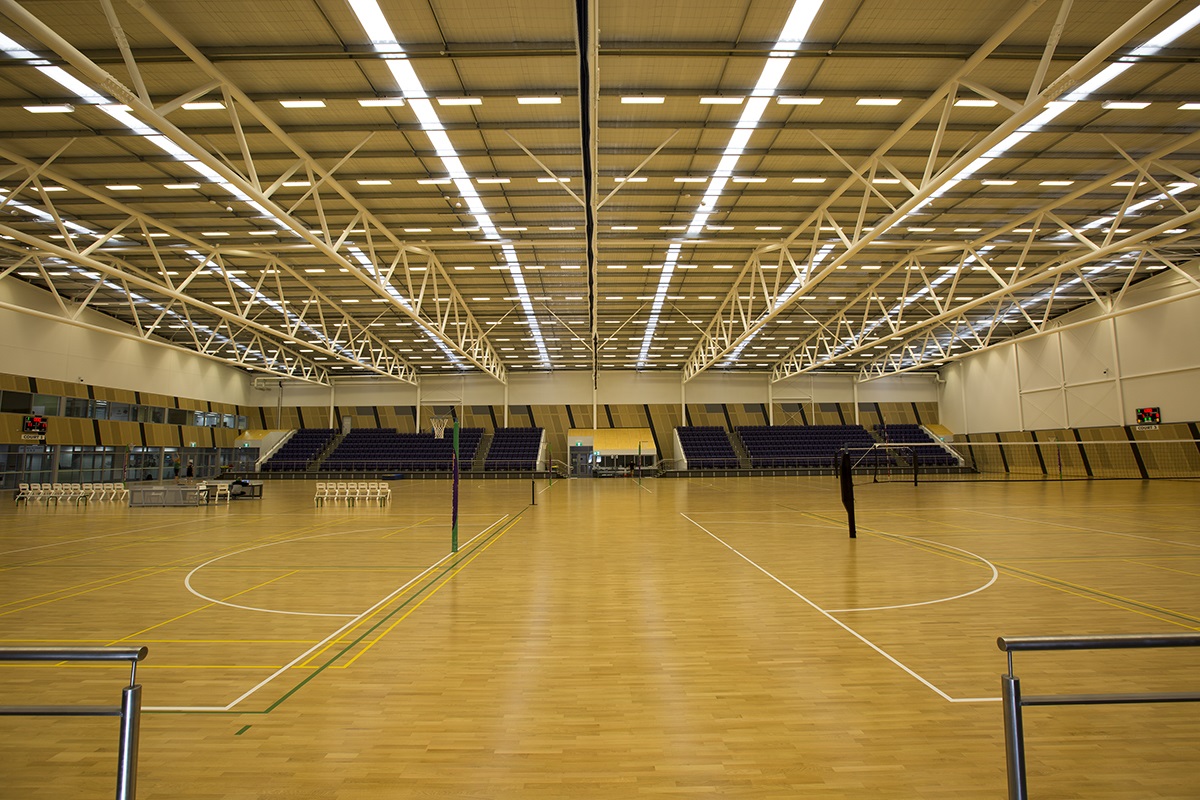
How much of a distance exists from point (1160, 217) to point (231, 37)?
2841 cm

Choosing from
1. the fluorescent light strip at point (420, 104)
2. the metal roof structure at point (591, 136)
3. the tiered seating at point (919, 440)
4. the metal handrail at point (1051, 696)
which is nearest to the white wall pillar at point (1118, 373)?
the metal roof structure at point (591, 136)

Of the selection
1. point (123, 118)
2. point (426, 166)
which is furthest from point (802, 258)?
point (123, 118)

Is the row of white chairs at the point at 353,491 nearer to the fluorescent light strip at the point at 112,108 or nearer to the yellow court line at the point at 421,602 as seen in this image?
the yellow court line at the point at 421,602

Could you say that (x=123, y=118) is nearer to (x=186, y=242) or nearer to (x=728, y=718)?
(x=186, y=242)

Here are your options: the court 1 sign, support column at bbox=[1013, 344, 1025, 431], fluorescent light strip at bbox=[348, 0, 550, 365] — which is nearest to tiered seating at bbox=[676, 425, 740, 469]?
support column at bbox=[1013, 344, 1025, 431]

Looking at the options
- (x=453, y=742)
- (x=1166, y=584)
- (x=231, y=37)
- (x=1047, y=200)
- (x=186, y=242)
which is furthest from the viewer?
(x=186, y=242)

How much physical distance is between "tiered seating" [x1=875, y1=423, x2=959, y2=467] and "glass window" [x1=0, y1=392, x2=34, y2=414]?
173 feet

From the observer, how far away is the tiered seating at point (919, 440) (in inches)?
1758

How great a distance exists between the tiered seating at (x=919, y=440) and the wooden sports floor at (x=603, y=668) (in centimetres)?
3470

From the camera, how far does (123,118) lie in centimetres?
1336

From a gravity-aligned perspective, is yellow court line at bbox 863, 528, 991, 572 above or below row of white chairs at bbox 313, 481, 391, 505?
below

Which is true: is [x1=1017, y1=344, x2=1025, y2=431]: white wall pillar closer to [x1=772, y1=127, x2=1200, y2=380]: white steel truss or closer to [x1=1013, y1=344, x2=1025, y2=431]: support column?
[x1=1013, y1=344, x2=1025, y2=431]: support column

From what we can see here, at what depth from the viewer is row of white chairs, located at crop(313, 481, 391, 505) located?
23703 mm

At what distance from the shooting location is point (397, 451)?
45.2 metres
